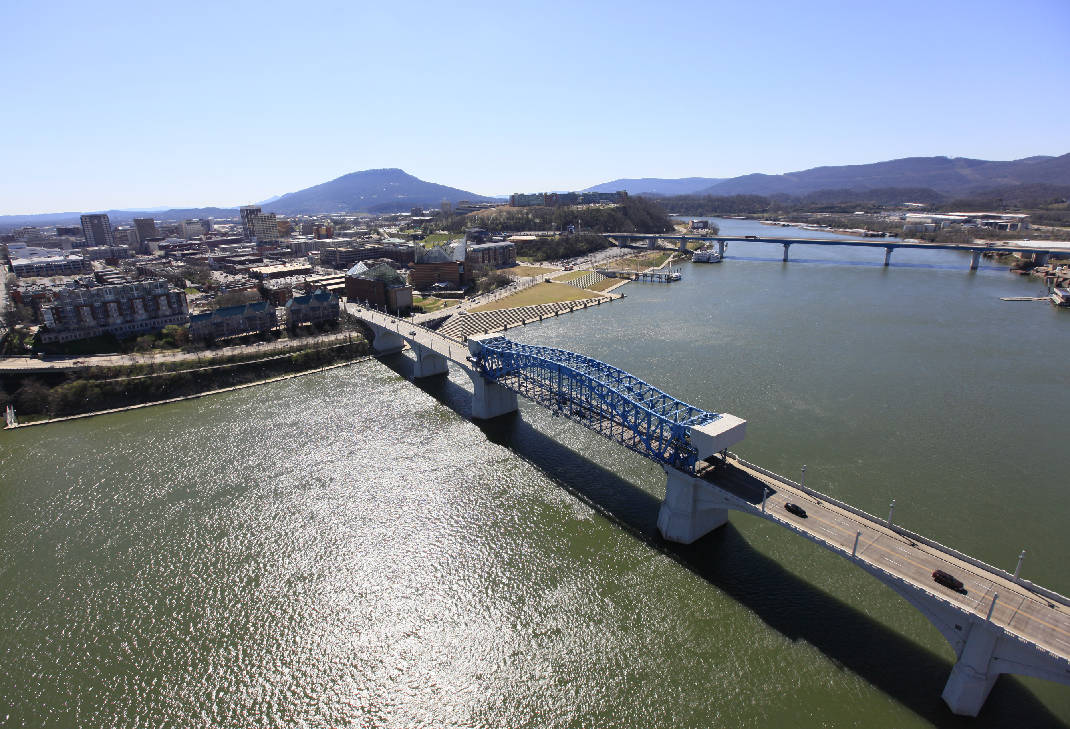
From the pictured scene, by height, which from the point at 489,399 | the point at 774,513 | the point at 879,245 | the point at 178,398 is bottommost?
the point at 178,398

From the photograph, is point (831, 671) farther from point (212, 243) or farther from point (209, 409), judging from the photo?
point (212, 243)

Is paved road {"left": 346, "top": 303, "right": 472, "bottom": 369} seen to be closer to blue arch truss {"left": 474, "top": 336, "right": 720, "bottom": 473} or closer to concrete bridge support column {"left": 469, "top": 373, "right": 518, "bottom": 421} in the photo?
concrete bridge support column {"left": 469, "top": 373, "right": 518, "bottom": 421}

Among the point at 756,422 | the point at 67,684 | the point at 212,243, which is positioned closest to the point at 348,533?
the point at 67,684

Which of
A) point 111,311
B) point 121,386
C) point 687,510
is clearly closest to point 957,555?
point 687,510

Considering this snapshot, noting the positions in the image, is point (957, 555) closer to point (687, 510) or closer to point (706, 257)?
point (687, 510)

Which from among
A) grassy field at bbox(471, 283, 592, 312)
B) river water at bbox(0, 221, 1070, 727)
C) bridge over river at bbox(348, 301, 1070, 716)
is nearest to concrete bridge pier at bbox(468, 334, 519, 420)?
bridge over river at bbox(348, 301, 1070, 716)

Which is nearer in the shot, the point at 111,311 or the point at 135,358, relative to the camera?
the point at 135,358
